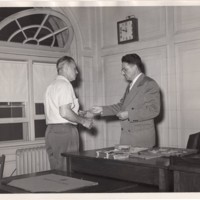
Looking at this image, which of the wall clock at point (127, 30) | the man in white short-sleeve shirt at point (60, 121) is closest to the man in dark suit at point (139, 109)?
the man in white short-sleeve shirt at point (60, 121)

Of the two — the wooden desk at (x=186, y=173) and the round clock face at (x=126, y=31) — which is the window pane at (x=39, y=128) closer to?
the round clock face at (x=126, y=31)

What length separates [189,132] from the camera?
12.7 ft

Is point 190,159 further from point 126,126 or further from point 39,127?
point 39,127

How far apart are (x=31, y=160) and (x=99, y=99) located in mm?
1303

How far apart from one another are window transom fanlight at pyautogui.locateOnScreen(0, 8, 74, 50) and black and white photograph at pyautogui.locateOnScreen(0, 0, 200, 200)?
0.04 ft

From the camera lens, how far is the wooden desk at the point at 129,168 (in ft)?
6.01

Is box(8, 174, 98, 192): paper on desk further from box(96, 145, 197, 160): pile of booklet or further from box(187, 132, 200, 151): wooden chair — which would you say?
box(187, 132, 200, 151): wooden chair

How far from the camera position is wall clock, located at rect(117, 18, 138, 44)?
4367 millimetres

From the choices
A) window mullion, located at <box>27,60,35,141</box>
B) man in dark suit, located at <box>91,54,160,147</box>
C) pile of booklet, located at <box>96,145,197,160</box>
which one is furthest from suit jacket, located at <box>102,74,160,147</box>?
window mullion, located at <box>27,60,35,141</box>

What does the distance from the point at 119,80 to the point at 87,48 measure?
2.12ft

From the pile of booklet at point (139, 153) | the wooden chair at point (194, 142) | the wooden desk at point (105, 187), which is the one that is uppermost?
the pile of booklet at point (139, 153)

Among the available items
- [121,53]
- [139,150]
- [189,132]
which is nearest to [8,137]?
[121,53]

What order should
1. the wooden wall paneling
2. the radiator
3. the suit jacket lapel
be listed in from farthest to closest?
the radiator, the wooden wall paneling, the suit jacket lapel

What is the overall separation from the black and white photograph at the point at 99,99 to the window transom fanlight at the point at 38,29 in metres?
0.01
